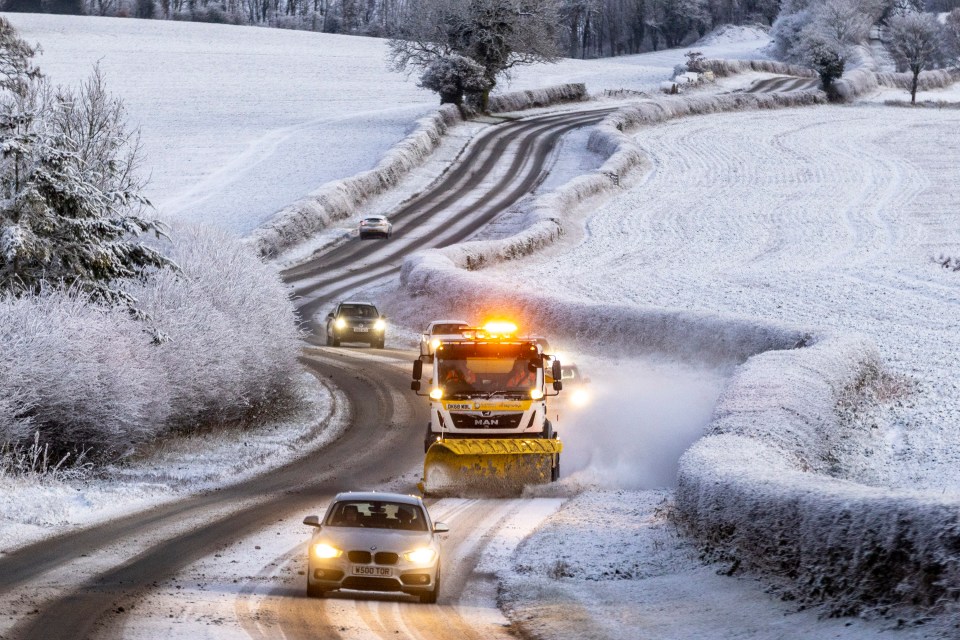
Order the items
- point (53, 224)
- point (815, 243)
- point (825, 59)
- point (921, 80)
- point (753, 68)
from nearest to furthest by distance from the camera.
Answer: point (53, 224), point (815, 243), point (825, 59), point (921, 80), point (753, 68)

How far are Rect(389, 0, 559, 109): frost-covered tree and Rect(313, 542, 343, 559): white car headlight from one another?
8306 cm

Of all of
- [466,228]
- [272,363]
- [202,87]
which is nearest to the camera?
[272,363]

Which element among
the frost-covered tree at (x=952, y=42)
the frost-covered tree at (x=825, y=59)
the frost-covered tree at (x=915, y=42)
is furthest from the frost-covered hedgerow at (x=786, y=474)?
the frost-covered tree at (x=952, y=42)

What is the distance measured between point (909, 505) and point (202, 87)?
105m

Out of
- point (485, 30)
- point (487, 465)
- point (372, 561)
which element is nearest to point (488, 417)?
point (487, 465)

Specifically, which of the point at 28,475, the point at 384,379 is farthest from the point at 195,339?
the point at 384,379

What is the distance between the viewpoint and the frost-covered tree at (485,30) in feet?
322

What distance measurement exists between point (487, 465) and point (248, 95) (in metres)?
91.0

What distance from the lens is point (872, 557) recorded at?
1311cm

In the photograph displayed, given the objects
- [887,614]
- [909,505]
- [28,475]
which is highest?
[909,505]

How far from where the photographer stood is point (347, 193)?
71.8 m

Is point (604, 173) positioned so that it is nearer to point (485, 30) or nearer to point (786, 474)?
point (485, 30)

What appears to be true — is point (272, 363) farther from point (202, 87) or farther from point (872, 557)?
point (202, 87)

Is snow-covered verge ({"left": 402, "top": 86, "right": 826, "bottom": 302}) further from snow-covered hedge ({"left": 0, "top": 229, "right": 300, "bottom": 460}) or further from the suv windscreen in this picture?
snow-covered hedge ({"left": 0, "top": 229, "right": 300, "bottom": 460})
